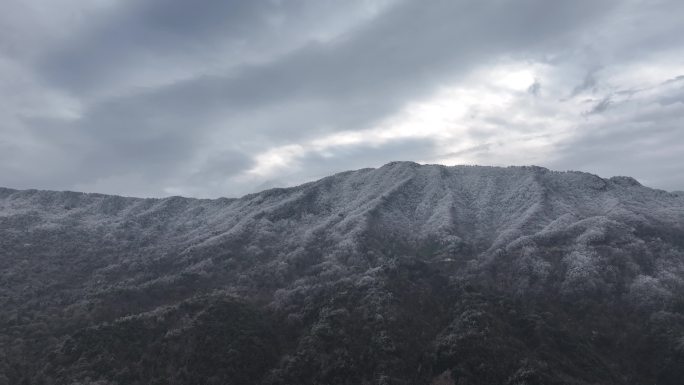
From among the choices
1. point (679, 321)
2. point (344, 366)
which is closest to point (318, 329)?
point (344, 366)

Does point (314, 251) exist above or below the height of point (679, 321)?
above

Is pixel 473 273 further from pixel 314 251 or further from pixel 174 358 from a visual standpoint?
pixel 174 358

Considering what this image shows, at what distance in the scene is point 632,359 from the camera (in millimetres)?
120188

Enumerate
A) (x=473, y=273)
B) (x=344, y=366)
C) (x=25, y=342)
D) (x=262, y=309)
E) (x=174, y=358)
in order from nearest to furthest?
(x=344, y=366), (x=174, y=358), (x=25, y=342), (x=262, y=309), (x=473, y=273)

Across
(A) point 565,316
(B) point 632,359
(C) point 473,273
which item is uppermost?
(C) point 473,273

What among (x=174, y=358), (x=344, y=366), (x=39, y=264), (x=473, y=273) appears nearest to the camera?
(x=344, y=366)

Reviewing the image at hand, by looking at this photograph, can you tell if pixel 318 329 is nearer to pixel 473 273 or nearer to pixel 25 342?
pixel 473 273

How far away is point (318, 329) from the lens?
132m

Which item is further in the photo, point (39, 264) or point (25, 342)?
point (39, 264)

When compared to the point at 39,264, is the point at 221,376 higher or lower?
lower

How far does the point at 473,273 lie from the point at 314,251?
61217 millimetres

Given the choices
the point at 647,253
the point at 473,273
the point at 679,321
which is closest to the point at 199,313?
the point at 473,273

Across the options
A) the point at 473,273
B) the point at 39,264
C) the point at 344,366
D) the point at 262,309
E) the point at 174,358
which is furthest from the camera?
the point at 39,264

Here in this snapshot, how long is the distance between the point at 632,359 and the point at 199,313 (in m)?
111
